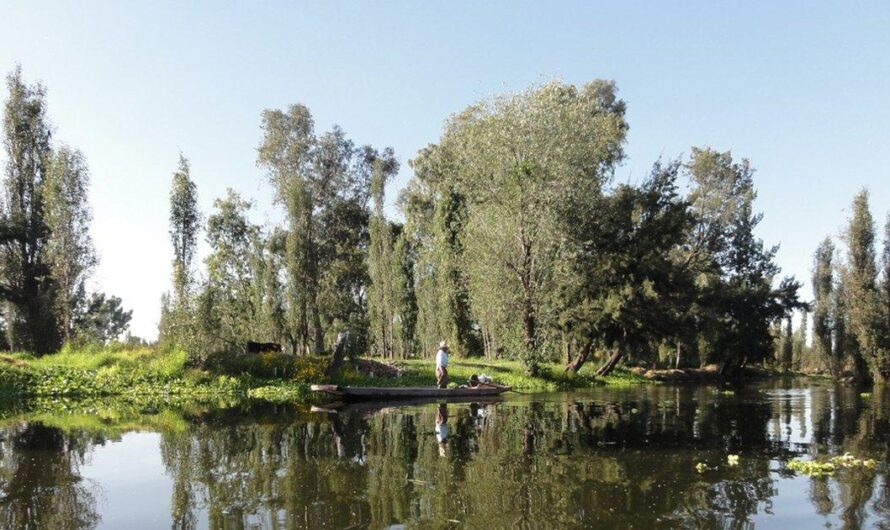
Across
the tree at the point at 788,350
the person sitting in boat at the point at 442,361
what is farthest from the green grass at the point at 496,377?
the tree at the point at 788,350

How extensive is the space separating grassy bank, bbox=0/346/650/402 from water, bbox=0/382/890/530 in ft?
25.3

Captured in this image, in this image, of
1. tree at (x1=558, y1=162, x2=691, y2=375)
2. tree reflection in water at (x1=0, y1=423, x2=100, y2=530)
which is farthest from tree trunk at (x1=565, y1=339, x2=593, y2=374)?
tree reflection in water at (x1=0, y1=423, x2=100, y2=530)

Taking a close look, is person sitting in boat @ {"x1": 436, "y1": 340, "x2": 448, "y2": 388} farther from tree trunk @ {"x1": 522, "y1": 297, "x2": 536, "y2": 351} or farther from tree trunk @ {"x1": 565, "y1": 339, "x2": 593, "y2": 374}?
tree trunk @ {"x1": 565, "y1": 339, "x2": 593, "y2": 374}

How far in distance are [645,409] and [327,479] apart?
51.3 ft

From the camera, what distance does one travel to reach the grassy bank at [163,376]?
2606 centimetres

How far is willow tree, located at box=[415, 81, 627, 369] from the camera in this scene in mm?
34312

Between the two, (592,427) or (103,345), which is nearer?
(592,427)

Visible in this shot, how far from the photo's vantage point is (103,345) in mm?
32031

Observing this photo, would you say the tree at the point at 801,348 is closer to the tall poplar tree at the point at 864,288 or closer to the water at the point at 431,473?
the tall poplar tree at the point at 864,288

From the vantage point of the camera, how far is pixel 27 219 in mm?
42344

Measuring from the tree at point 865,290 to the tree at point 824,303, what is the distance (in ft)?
22.6

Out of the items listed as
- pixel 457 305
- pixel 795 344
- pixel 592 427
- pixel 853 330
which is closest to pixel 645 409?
pixel 592 427

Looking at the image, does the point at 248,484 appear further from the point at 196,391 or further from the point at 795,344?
the point at 795,344

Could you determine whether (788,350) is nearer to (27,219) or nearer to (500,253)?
(500,253)
